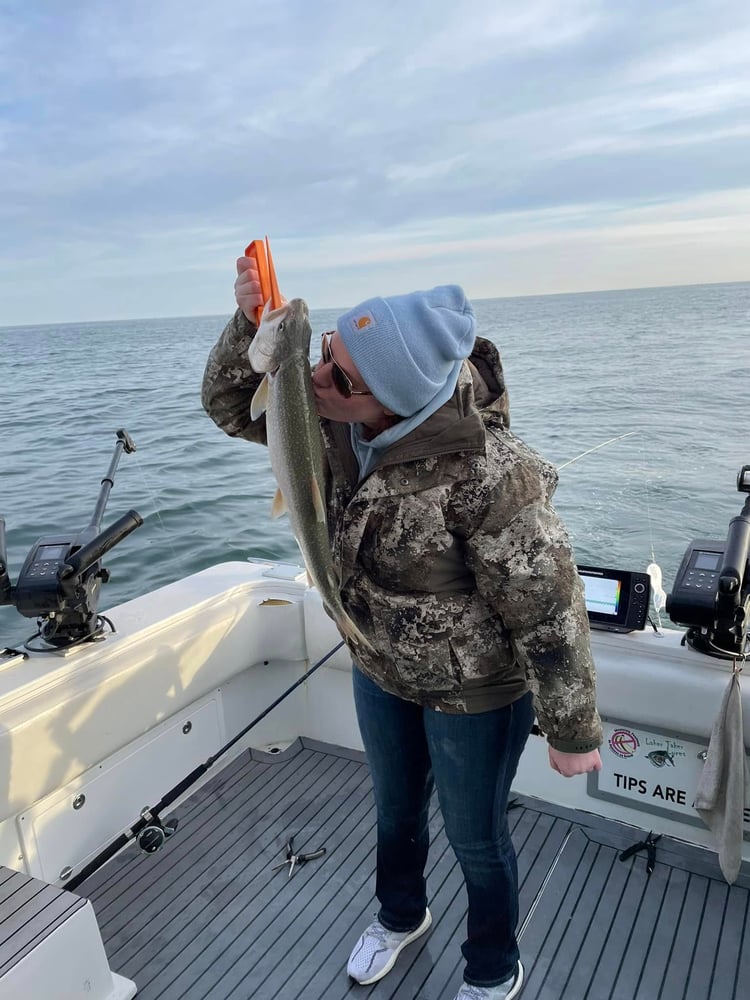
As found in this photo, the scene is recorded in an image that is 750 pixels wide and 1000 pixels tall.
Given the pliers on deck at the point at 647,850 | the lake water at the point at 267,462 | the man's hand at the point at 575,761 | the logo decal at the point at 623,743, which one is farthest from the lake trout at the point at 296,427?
the lake water at the point at 267,462

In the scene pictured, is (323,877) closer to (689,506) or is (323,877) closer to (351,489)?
(351,489)

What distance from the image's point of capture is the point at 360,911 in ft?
8.45

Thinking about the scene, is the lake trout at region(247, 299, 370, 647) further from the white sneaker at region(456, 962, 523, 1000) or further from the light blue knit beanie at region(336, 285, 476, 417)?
the white sneaker at region(456, 962, 523, 1000)

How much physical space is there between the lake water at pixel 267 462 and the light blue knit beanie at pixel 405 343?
505cm

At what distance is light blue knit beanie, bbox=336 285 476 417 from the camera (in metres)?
1.47

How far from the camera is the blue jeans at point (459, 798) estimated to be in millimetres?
1794

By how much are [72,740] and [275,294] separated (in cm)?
177

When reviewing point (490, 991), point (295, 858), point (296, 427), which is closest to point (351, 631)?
point (296, 427)

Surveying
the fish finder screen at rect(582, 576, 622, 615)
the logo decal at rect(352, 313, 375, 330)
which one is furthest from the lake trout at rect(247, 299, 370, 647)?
the fish finder screen at rect(582, 576, 622, 615)

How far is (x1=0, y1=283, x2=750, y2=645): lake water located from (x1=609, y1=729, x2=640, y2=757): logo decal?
11.5 feet

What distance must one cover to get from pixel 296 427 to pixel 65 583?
1551 millimetres

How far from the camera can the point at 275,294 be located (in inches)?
61.4

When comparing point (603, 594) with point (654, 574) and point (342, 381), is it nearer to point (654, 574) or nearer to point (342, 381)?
point (654, 574)

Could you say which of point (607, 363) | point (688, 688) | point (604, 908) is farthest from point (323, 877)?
point (607, 363)
